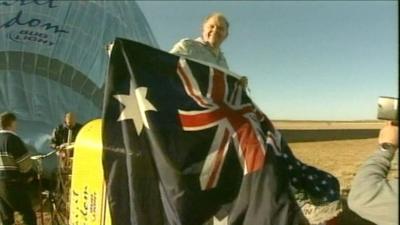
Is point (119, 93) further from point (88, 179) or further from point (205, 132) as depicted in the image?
point (88, 179)

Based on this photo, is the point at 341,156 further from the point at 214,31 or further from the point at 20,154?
the point at 214,31

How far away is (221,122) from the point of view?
3879 mm

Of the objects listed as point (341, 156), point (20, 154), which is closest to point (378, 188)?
point (20, 154)

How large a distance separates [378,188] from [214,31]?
222 centimetres

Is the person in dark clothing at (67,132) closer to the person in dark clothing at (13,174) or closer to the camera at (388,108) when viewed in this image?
the person in dark clothing at (13,174)

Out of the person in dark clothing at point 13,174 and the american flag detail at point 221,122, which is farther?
the person in dark clothing at point 13,174

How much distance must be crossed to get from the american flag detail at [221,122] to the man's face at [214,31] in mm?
429

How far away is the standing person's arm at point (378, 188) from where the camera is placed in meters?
2.35

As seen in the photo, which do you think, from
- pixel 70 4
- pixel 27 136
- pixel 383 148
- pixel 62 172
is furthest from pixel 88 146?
pixel 70 4

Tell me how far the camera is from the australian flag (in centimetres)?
128

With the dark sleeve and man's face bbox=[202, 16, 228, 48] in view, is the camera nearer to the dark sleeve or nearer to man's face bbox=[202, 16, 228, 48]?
man's face bbox=[202, 16, 228, 48]

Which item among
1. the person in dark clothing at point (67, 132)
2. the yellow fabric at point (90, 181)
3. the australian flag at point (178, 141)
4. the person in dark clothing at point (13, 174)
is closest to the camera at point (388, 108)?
the australian flag at point (178, 141)

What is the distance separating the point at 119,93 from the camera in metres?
4.01

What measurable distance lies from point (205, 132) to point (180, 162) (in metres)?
0.24
